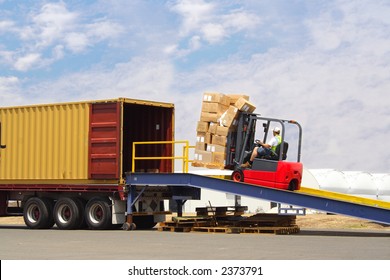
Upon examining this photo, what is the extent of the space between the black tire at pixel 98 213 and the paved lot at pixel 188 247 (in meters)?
2.51

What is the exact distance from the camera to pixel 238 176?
20281 mm

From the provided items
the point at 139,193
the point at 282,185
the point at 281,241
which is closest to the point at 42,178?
the point at 139,193

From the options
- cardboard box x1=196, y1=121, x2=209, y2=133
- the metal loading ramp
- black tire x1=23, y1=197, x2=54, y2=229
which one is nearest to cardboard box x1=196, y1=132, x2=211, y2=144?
cardboard box x1=196, y1=121, x2=209, y2=133

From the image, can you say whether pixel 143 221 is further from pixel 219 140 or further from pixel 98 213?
pixel 219 140

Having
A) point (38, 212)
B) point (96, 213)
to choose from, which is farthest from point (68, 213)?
point (38, 212)

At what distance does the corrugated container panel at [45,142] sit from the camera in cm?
2300

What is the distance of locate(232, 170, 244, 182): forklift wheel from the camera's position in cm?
2020

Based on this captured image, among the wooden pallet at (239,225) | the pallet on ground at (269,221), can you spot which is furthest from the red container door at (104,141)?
the pallet on ground at (269,221)

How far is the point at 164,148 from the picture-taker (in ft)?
78.9

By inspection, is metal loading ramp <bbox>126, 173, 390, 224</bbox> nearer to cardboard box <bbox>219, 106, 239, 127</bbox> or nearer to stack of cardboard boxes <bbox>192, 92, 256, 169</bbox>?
stack of cardboard boxes <bbox>192, 92, 256, 169</bbox>

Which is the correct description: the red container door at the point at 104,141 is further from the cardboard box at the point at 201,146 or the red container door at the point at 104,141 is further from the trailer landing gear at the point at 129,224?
the cardboard box at the point at 201,146

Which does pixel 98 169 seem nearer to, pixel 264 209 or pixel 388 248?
pixel 388 248

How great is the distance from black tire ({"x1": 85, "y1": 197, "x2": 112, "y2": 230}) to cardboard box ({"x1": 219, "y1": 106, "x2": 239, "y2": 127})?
4.45 metres

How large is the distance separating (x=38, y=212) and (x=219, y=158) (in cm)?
675
